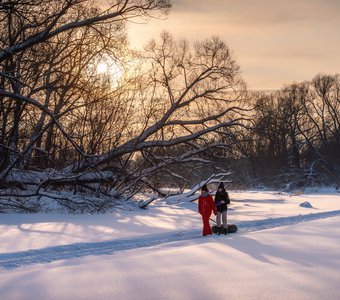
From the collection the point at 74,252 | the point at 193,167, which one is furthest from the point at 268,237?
the point at 193,167

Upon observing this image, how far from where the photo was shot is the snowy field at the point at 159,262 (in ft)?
19.6

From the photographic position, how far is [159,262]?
8047mm

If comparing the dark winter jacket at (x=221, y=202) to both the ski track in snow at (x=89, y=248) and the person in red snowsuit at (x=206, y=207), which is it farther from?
the ski track in snow at (x=89, y=248)

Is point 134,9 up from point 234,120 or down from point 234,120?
up

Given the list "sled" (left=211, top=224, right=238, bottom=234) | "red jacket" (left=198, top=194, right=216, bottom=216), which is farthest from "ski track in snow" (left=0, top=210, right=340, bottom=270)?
"red jacket" (left=198, top=194, right=216, bottom=216)

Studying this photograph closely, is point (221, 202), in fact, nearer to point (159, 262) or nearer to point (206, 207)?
point (206, 207)

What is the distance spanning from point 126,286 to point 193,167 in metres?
20.7

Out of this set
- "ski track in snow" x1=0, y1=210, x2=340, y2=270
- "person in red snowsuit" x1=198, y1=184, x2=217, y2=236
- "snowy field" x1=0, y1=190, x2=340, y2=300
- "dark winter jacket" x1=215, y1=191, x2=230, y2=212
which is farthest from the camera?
"dark winter jacket" x1=215, y1=191, x2=230, y2=212

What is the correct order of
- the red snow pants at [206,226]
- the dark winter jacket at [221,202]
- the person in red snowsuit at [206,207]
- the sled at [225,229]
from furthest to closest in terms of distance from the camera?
the dark winter jacket at [221,202] < the sled at [225,229] < the person in red snowsuit at [206,207] < the red snow pants at [206,226]

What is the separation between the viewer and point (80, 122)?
22.0 meters

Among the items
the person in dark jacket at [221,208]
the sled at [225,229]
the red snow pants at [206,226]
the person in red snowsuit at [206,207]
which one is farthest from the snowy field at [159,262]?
the person in dark jacket at [221,208]

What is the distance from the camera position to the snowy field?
5969 millimetres

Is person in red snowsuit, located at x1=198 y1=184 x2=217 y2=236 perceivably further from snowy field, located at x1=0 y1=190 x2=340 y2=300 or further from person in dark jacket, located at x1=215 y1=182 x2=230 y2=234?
snowy field, located at x1=0 y1=190 x2=340 y2=300

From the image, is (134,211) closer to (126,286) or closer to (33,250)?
(33,250)
